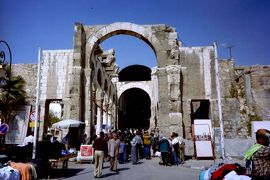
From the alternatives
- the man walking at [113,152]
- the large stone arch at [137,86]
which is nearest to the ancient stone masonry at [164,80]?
the man walking at [113,152]

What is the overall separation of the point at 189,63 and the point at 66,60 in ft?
24.7

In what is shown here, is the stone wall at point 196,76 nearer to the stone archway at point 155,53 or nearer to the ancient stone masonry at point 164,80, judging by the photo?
the ancient stone masonry at point 164,80

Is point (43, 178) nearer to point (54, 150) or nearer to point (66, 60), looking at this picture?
point (54, 150)

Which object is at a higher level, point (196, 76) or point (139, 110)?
point (196, 76)

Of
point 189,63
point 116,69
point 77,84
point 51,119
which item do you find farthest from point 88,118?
point 51,119

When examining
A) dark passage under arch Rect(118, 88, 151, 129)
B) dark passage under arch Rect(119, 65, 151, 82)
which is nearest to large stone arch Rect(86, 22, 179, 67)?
dark passage under arch Rect(119, 65, 151, 82)

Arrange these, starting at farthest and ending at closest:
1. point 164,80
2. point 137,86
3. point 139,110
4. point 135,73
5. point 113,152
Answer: point 139,110 < point 135,73 < point 137,86 < point 164,80 < point 113,152

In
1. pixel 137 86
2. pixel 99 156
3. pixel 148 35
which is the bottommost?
pixel 99 156

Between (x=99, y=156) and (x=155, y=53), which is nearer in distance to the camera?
(x=99, y=156)

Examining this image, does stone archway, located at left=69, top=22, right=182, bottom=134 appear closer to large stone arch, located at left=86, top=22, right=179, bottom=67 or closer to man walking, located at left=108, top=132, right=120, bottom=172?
large stone arch, located at left=86, top=22, right=179, bottom=67

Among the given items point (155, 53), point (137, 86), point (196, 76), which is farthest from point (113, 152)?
point (137, 86)

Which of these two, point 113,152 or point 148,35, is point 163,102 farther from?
point 113,152

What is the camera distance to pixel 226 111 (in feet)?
49.6

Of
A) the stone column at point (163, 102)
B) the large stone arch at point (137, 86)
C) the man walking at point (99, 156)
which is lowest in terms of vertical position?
the man walking at point (99, 156)
